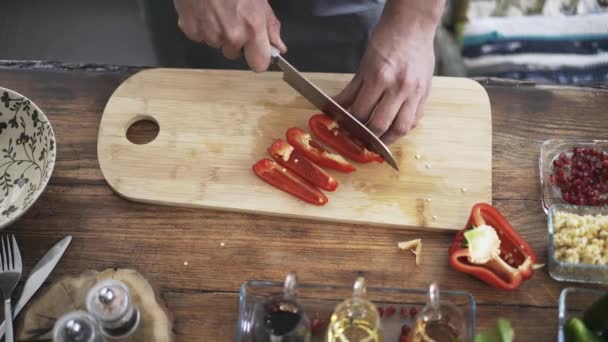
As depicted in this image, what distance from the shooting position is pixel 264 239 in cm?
159

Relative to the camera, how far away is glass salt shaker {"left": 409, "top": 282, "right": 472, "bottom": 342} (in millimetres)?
1388

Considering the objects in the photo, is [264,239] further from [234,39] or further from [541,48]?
[541,48]

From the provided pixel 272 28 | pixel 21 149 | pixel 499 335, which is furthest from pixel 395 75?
pixel 21 149

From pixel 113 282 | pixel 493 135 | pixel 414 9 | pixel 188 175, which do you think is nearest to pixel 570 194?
pixel 493 135

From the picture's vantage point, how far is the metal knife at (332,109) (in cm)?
161

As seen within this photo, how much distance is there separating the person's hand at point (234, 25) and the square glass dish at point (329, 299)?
55 centimetres

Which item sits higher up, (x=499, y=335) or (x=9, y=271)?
(x=499, y=335)

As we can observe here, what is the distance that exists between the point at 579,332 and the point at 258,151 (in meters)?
0.86

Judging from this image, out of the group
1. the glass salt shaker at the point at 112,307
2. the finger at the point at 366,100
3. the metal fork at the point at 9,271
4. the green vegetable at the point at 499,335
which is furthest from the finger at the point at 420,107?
the metal fork at the point at 9,271

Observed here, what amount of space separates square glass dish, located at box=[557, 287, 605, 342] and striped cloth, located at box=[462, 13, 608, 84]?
1.02 meters

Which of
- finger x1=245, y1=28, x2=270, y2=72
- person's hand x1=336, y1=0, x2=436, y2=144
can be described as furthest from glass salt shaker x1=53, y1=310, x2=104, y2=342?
person's hand x1=336, y1=0, x2=436, y2=144

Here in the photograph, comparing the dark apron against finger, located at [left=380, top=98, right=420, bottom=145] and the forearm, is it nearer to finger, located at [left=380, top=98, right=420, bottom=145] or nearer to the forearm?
the forearm

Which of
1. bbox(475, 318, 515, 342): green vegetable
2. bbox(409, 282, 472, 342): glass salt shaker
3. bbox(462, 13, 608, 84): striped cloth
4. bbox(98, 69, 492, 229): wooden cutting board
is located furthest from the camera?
bbox(462, 13, 608, 84): striped cloth

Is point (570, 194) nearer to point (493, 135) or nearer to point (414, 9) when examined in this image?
point (493, 135)
